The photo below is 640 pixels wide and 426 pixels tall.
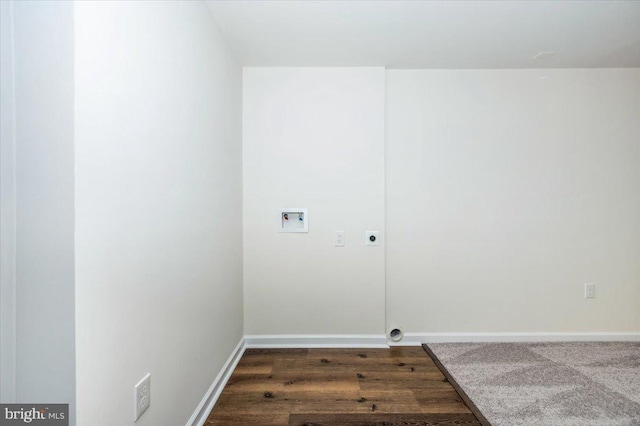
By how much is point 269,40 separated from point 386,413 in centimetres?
261

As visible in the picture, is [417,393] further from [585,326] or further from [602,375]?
[585,326]

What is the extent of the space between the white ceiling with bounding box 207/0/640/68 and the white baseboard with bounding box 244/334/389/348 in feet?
7.85

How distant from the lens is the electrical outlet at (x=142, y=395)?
1.10m

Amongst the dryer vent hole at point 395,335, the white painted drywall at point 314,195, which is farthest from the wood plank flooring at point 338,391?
the white painted drywall at point 314,195

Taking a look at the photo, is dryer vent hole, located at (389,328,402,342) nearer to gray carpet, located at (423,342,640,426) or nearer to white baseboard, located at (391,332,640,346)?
white baseboard, located at (391,332,640,346)

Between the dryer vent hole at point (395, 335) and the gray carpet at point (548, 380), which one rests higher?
the dryer vent hole at point (395, 335)

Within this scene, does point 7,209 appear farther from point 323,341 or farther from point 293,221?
point 323,341

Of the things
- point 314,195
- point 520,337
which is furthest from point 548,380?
point 314,195

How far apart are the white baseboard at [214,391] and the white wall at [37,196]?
0.98 metres

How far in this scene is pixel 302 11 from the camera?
1.81m

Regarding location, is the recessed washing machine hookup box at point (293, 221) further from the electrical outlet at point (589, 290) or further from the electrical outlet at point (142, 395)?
the electrical outlet at point (589, 290)

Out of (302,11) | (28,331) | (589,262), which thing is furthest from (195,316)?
(589,262)

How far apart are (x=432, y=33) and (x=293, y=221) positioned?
1786mm

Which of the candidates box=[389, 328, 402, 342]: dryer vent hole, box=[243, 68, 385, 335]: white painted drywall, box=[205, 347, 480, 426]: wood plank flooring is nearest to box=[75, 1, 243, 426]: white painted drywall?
box=[205, 347, 480, 426]: wood plank flooring
